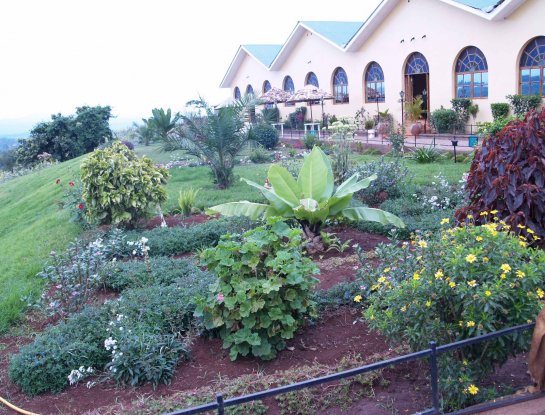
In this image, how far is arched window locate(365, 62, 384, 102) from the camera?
27.0 metres

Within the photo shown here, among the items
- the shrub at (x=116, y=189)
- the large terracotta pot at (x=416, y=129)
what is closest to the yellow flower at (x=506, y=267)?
the shrub at (x=116, y=189)

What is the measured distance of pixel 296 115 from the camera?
3288cm

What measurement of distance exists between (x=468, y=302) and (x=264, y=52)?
3635cm

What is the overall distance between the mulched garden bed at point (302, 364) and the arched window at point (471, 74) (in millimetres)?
18349

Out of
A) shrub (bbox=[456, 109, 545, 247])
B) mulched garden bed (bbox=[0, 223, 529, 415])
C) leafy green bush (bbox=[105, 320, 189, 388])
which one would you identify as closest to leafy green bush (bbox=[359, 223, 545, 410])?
mulched garden bed (bbox=[0, 223, 529, 415])

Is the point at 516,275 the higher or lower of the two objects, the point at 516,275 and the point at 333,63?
the lower

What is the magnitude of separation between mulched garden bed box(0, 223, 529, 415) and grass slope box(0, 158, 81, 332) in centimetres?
162

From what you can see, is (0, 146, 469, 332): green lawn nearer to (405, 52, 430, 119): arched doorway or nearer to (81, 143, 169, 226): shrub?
(81, 143, 169, 226): shrub

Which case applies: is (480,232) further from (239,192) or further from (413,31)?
(413,31)

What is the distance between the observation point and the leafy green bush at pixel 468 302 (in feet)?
11.2

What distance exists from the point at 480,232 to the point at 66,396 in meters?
3.39

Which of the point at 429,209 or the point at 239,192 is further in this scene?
the point at 239,192

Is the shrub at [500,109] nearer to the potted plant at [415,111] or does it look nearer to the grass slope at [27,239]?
the potted plant at [415,111]

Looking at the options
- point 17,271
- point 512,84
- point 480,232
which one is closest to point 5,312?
point 17,271
